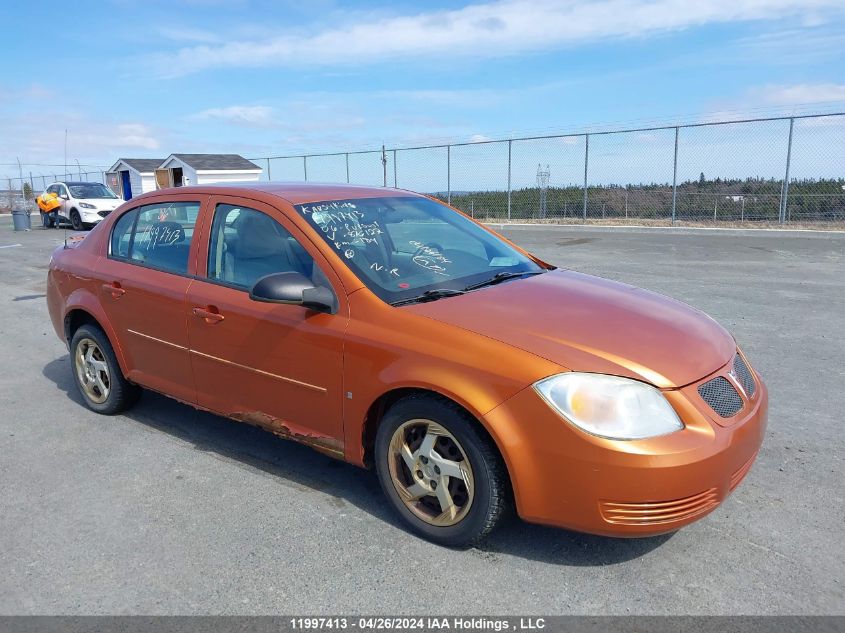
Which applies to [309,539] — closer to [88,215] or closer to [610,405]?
[610,405]

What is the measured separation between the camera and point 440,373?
2.90 metres

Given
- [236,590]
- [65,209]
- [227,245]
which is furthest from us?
[65,209]

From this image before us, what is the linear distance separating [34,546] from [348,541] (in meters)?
1.49

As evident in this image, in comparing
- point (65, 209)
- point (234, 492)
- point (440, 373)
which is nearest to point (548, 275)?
point (440, 373)

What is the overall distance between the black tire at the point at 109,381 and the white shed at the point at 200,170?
1246 inches

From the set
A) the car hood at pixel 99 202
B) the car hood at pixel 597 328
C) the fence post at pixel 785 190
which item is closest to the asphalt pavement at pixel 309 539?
the car hood at pixel 597 328

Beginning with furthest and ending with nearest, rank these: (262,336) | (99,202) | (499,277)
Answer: (99,202) < (499,277) < (262,336)

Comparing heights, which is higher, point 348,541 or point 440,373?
point 440,373

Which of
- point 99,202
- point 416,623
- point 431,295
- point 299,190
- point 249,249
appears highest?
point 299,190

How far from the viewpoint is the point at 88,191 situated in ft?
79.7

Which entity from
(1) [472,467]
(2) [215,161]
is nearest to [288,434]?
(1) [472,467]

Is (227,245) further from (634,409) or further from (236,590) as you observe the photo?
(634,409)

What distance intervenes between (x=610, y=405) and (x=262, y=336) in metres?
1.86

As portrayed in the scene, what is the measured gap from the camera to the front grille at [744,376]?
10.2ft
